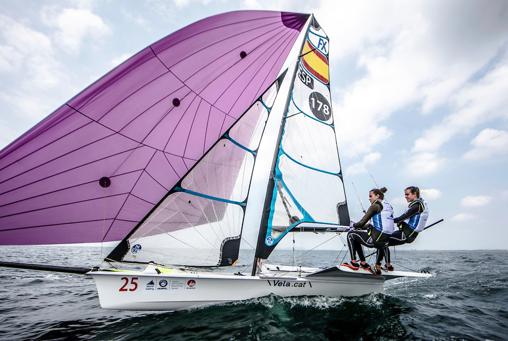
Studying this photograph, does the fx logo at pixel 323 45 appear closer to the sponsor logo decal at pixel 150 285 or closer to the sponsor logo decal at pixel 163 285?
the sponsor logo decal at pixel 163 285

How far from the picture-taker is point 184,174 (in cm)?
526

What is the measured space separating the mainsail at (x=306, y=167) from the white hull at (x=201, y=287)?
0.84m

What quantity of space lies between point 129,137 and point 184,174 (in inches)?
50.7

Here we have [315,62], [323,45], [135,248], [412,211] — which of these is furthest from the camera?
[323,45]

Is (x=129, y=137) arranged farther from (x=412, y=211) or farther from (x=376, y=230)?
(x=412, y=211)

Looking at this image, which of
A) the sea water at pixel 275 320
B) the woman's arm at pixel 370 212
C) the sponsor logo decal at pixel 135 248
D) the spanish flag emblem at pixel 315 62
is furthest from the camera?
the spanish flag emblem at pixel 315 62

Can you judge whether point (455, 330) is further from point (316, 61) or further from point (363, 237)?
point (316, 61)

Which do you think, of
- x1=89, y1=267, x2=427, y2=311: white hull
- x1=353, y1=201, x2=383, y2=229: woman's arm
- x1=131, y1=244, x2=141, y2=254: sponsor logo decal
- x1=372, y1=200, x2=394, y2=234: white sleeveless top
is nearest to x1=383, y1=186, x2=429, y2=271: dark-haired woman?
x1=372, y1=200, x2=394, y2=234: white sleeveless top

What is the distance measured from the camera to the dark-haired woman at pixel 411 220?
5.11 meters

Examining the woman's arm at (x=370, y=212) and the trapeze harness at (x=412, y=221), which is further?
the trapeze harness at (x=412, y=221)

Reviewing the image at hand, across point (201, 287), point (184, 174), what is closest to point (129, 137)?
point (184, 174)

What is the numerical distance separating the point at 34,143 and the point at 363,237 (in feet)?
21.1

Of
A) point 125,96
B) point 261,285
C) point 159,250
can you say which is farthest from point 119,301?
point 125,96

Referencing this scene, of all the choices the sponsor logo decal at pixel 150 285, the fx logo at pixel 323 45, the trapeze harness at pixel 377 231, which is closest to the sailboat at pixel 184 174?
the sponsor logo decal at pixel 150 285
